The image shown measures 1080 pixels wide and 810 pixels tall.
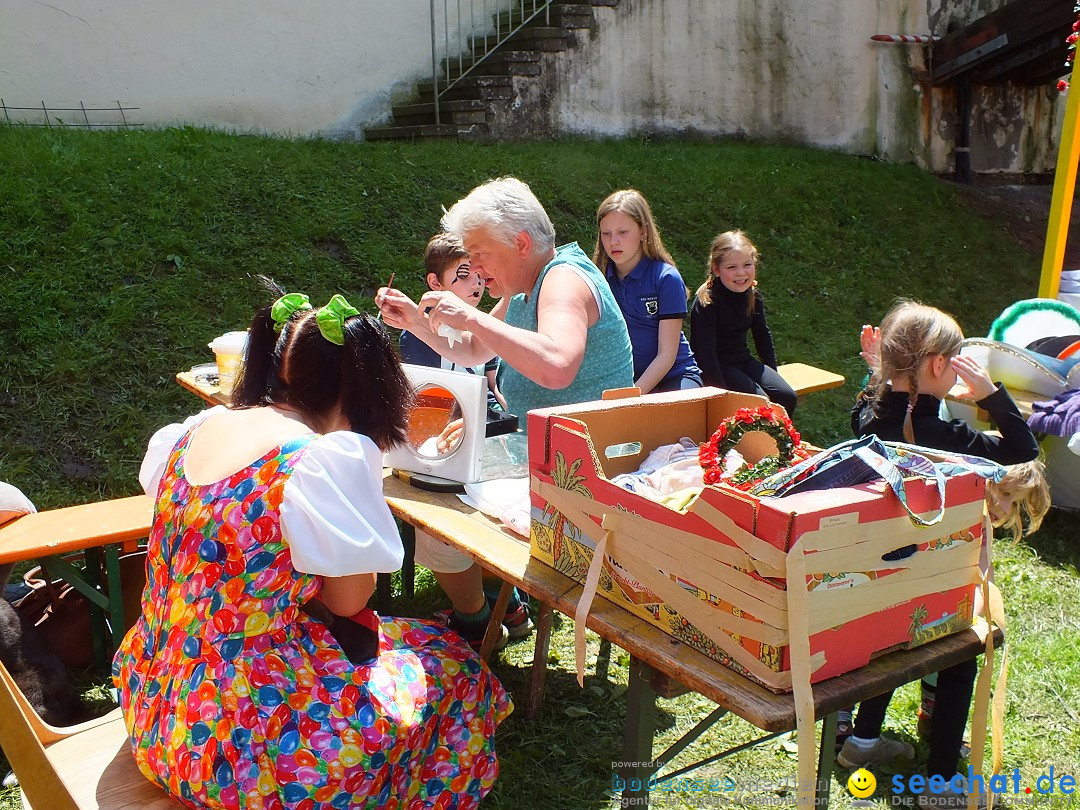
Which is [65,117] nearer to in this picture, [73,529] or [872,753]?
[73,529]

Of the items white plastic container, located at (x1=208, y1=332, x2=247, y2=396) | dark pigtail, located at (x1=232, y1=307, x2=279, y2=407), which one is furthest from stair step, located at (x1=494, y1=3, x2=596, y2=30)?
dark pigtail, located at (x1=232, y1=307, x2=279, y2=407)

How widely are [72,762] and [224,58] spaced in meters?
6.81

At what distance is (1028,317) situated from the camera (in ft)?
14.4

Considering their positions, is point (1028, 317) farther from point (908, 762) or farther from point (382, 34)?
point (382, 34)

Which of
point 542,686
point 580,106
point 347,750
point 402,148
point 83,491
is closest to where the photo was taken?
point 347,750

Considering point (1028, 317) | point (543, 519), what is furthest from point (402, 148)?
point (543, 519)

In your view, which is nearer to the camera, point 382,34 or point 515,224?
point 515,224

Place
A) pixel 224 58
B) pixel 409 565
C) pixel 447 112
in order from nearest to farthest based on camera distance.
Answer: pixel 409 565 → pixel 224 58 → pixel 447 112

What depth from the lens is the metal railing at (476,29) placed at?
324 inches

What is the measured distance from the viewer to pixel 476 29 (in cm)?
848

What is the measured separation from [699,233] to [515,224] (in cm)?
526

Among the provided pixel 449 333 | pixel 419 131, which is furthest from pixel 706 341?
pixel 419 131

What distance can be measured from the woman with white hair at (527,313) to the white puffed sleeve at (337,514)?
559 mm

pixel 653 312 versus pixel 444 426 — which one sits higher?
pixel 653 312
